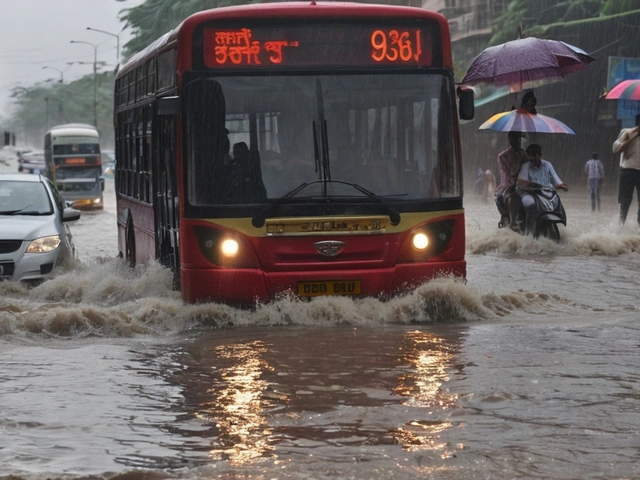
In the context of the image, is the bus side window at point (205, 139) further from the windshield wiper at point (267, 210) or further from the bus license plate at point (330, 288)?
the bus license plate at point (330, 288)

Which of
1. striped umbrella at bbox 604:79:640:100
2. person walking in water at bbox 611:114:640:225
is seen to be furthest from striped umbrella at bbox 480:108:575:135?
striped umbrella at bbox 604:79:640:100

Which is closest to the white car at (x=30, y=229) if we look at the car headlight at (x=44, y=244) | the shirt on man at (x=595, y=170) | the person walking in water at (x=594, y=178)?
the car headlight at (x=44, y=244)

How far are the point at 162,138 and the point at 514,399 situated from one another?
19.7ft

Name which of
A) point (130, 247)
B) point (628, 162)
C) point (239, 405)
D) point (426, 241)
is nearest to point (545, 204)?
point (628, 162)

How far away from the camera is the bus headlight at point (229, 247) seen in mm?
10766

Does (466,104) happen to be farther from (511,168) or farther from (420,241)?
(511,168)

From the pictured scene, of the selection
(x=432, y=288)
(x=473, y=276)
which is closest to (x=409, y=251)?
(x=432, y=288)

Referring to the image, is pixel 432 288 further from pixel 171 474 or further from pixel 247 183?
pixel 171 474

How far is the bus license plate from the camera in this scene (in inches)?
428

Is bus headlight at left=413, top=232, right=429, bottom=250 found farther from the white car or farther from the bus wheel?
the bus wheel

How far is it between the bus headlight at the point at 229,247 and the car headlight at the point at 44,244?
4.34 m

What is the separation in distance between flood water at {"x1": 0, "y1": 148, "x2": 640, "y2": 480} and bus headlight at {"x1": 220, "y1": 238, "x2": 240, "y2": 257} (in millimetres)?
479

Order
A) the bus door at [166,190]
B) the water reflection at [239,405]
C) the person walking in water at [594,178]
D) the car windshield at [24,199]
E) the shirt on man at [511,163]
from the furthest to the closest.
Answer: the person walking in water at [594,178] < the shirt on man at [511,163] < the car windshield at [24,199] < the bus door at [166,190] < the water reflection at [239,405]

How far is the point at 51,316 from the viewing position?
36.7 feet
